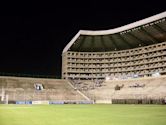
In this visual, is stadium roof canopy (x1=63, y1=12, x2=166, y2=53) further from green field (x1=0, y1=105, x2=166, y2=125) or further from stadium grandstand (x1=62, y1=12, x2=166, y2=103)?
green field (x1=0, y1=105, x2=166, y2=125)

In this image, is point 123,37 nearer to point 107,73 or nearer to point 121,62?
point 121,62

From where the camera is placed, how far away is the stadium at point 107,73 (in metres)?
76.4

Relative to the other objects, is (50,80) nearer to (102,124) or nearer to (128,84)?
(128,84)

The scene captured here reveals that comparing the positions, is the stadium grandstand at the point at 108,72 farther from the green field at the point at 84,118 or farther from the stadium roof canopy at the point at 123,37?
the green field at the point at 84,118

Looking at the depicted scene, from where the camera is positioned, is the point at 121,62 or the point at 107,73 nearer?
the point at 121,62

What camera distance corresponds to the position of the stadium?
76.4 m

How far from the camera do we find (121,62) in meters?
105

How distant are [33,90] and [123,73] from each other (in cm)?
3757

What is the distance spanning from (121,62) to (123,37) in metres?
13.4

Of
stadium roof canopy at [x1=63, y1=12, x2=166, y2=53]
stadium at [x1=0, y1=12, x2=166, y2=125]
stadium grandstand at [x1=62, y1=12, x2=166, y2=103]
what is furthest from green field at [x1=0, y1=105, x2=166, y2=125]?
stadium roof canopy at [x1=63, y1=12, x2=166, y2=53]

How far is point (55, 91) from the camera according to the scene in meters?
86.8

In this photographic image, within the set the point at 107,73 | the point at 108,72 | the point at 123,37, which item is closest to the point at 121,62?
the point at 108,72

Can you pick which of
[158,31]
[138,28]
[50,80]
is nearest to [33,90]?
[50,80]

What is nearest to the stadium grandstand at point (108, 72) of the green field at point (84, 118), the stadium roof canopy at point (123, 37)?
the stadium roof canopy at point (123, 37)
